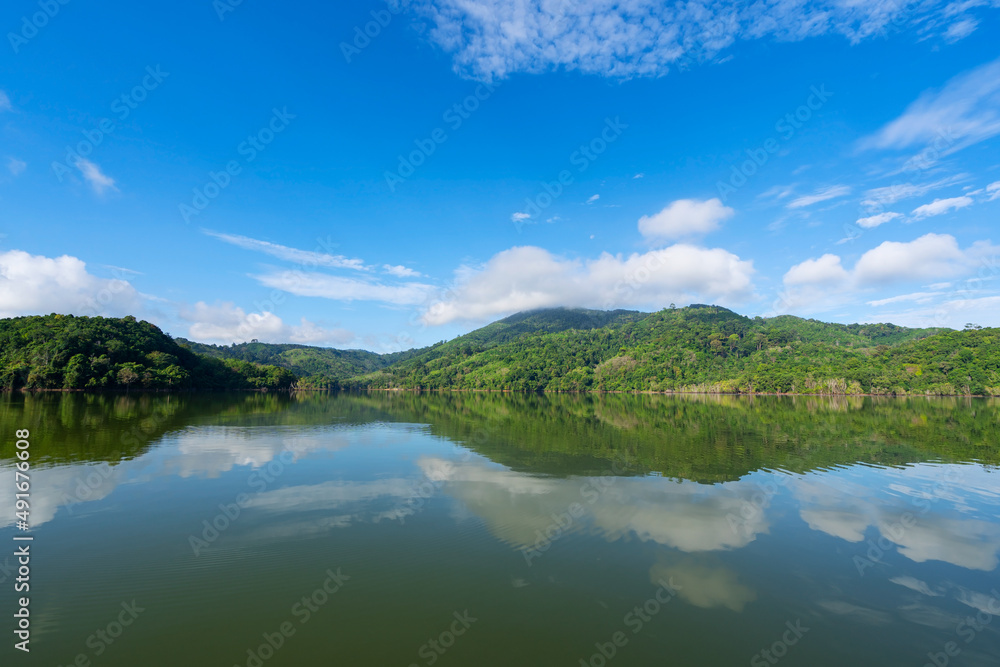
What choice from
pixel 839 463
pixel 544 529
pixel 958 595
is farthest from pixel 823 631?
pixel 839 463

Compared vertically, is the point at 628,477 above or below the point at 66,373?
below

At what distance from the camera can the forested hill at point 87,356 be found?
262 feet

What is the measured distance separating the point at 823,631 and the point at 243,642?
9665 millimetres

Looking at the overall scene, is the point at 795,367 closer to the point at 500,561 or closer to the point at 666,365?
the point at 666,365

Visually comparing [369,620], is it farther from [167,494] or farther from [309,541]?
[167,494]

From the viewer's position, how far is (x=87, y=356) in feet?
287

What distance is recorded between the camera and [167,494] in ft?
46.8

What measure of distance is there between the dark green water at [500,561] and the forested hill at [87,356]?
86.3 m

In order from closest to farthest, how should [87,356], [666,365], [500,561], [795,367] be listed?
[500,561] → [87,356] → [795,367] → [666,365]

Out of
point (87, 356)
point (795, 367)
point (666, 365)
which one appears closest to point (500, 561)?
point (87, 356)

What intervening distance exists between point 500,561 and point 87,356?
381ft

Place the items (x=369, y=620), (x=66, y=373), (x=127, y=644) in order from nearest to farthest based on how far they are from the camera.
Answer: (x=127, y=644) < (x=369, y=620) < (x=66, y=373)

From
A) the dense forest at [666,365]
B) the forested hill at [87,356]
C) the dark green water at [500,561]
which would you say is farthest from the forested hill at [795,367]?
the forested hill at [87,356]

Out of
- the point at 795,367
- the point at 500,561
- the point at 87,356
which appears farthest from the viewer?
the point at 795,367
